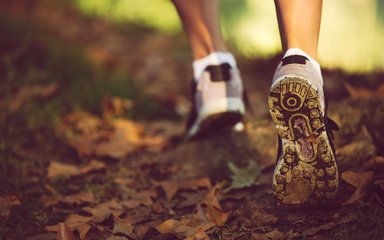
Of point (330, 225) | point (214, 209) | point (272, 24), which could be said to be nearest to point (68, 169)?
point (214, 209)

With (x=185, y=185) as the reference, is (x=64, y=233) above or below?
above

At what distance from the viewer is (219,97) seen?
→ 6.08ft

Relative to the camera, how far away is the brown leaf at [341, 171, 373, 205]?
1.35 m

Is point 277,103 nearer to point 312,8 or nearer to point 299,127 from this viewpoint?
point 299,127

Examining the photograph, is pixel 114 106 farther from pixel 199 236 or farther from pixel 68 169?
pixel 199 236

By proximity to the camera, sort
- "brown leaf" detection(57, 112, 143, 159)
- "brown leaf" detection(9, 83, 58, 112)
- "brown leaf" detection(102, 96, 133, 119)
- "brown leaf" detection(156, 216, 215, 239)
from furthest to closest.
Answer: "brown leaf" detection(102, 96, 133, 119), "brown leaf" detection(9, 83, 58, 112), "brown leaf" detection(57, 112, 143, 159), "brown leaf" detection(156, 216, 215, 239)

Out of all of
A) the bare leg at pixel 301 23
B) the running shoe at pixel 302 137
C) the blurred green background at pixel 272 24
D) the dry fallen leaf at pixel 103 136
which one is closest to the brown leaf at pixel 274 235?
the running shoe at pixel 302 137

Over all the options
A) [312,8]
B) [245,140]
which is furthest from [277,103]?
[245,140]

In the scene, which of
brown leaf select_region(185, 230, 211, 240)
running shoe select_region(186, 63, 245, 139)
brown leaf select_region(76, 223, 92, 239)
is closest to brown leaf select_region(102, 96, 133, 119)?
running shoe select_region(186, 63, 245, 139)

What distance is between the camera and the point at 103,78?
314 cm

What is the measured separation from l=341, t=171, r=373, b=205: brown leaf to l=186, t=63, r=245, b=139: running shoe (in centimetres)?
59

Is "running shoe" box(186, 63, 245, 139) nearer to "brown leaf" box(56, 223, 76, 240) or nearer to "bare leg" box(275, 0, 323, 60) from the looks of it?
"bare leg" box(275, 0, 323, 60)

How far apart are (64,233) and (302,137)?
0.71 meters

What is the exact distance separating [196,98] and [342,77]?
1294 mm
